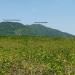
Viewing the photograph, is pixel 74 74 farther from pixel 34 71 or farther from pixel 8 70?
pixel 8 70

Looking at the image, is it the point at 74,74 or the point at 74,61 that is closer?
the point at 74,74

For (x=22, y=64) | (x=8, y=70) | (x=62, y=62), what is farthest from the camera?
(x=62, y=62)

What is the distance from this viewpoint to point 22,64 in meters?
20.3

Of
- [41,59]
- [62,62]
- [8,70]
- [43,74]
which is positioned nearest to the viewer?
[43,74]

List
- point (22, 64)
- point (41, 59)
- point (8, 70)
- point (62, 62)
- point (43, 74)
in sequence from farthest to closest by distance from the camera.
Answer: point (41, 59) < point (62, 62) < point (22, 64) < point (8, 70) < point (43, 74)

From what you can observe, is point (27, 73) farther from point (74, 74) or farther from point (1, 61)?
point (1, 61)

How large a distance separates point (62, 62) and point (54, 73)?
4.11 metres

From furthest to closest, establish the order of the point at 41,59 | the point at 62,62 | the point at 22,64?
the point at 41,59
the point at 62,62
the point at 22,64

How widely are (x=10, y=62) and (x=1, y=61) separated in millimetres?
683

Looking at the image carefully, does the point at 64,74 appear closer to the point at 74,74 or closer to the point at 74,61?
the point at 74,74

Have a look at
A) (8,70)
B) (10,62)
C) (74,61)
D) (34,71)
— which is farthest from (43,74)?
(74,61)

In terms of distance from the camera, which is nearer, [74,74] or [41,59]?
[74,74]

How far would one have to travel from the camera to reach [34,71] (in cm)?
1825

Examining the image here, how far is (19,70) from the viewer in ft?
60.7
